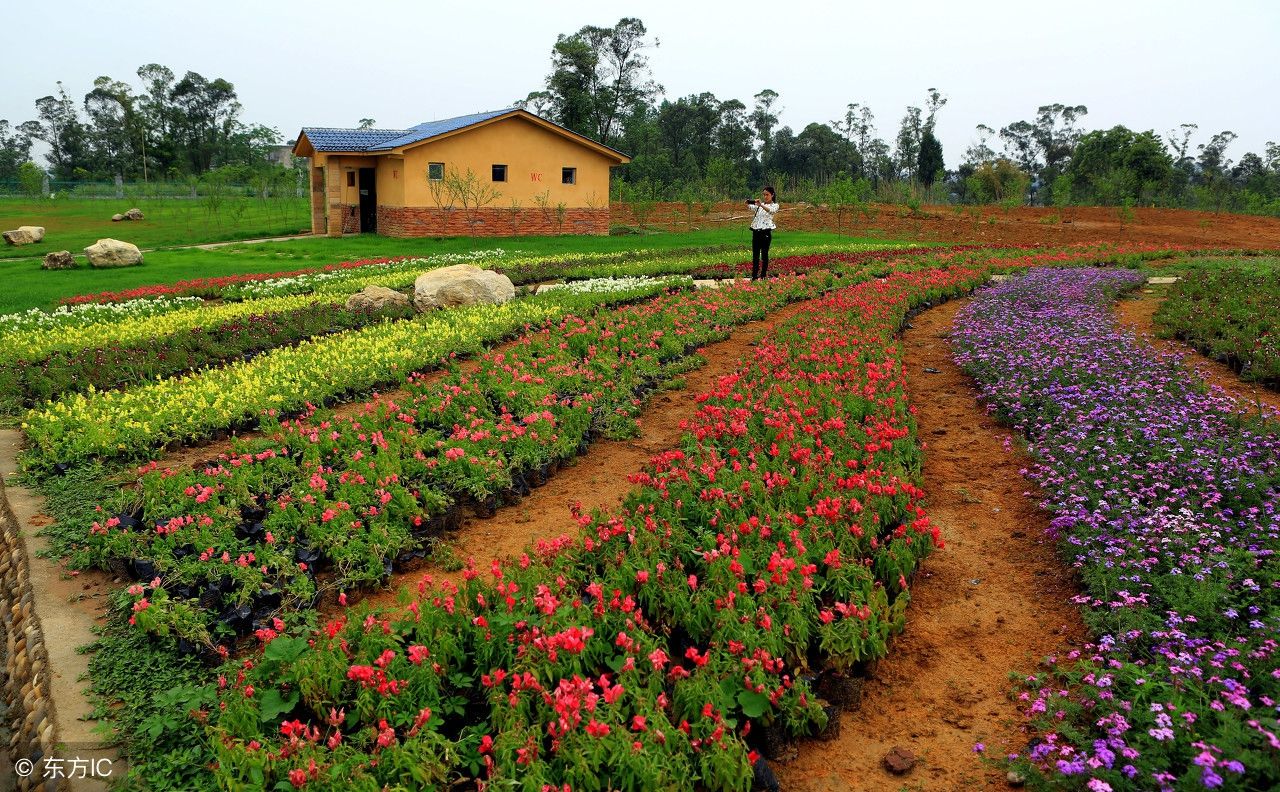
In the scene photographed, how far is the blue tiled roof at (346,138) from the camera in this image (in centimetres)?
3177

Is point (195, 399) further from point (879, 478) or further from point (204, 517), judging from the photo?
point (879, 478)

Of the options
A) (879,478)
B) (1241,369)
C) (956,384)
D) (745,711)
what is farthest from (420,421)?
(1241,369)

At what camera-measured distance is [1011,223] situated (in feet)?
125

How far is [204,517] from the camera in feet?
18.6

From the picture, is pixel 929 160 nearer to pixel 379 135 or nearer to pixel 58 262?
pixel 379 135

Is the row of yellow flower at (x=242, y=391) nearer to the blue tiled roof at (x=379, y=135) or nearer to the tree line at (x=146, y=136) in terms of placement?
the blue tiled roof at (x=379, y=135)

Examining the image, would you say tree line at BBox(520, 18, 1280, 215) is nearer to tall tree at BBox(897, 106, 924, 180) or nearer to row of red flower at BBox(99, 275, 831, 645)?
tall tree at BBox(897, 106, 924, 180)

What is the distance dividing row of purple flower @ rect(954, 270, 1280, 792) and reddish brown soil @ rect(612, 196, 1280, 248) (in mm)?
27613

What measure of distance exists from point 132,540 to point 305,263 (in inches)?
744

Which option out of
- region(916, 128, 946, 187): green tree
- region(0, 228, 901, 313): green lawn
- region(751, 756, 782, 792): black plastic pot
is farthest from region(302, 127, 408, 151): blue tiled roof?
region(916, 128, 946, 187): green tree

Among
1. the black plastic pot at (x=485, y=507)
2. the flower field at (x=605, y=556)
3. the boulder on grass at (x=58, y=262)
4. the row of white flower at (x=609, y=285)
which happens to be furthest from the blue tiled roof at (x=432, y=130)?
the black plastic pot at (x=485, y=507)

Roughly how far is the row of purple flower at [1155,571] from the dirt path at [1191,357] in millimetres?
690

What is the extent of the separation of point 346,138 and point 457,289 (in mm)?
22421

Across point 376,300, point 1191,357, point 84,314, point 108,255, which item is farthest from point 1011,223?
point 84,314
